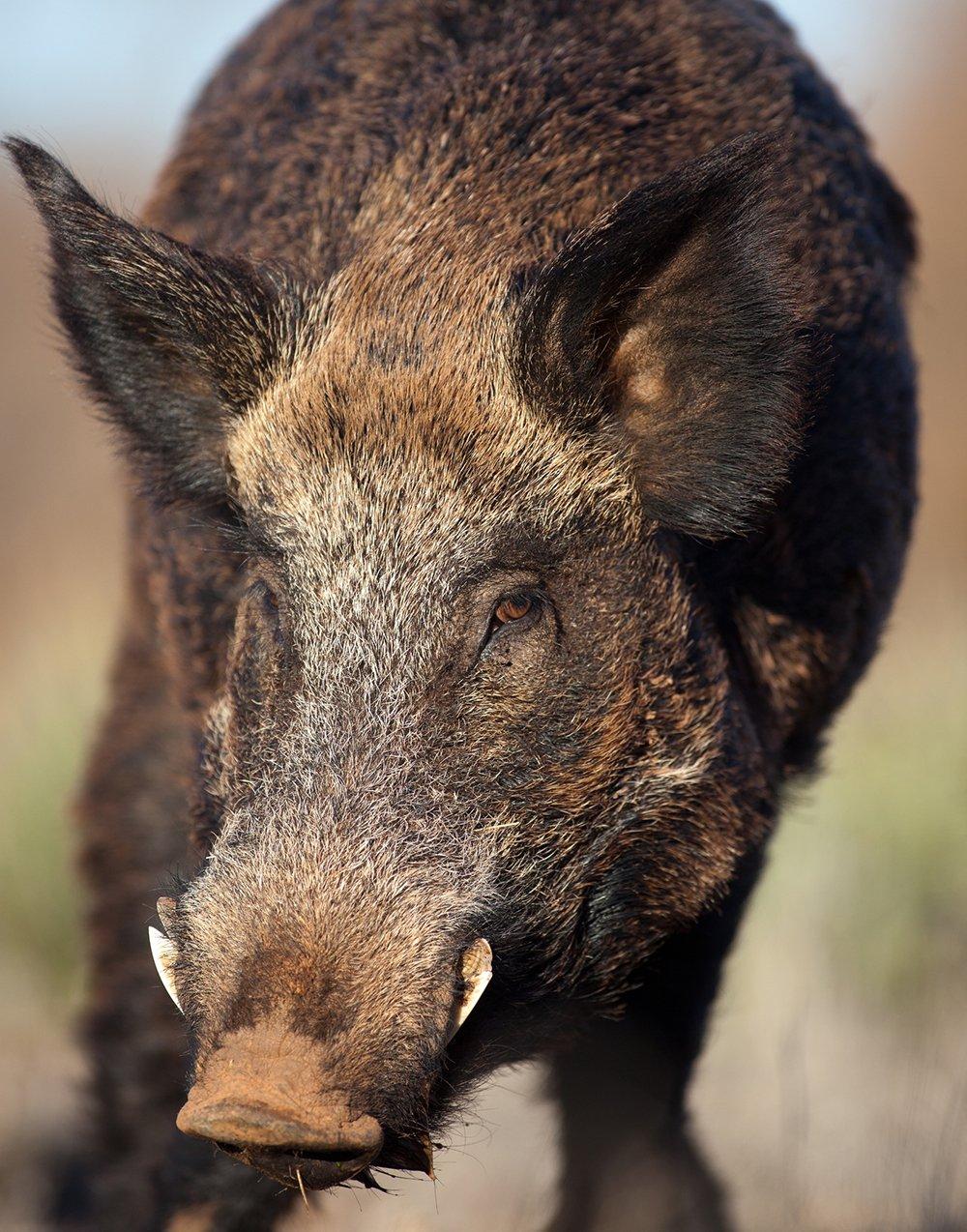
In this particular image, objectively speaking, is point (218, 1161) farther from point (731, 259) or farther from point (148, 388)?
point (731, 259)

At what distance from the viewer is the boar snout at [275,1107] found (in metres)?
2.23

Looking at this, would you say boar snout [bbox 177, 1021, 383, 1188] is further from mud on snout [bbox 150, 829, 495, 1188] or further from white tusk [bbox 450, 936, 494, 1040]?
white tusk [bbox 450, 936, 494, 1040]

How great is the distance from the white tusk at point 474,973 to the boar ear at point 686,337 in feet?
3.41

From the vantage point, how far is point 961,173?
1914 centimetres

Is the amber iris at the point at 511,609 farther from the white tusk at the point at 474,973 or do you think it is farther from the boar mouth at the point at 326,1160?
the boar mouth at the point at 326,1160

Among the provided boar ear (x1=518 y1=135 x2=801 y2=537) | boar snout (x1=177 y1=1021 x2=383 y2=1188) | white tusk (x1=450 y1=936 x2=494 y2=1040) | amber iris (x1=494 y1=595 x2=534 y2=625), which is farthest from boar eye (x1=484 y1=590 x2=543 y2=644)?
boar snout (x1=177 y1=1021 x2=383 y2=1188)

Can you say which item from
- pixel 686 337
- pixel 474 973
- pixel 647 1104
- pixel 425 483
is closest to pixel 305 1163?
pixel 474 973

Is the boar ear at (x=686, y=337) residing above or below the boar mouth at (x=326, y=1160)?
above

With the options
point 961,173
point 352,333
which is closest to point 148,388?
point 352,333

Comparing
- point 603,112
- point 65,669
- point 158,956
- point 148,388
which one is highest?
point 603,112

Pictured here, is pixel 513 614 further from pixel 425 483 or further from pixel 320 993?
pixel 320 993

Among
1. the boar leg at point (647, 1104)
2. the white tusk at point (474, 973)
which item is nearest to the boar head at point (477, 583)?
the white tusk at point (474, 973)

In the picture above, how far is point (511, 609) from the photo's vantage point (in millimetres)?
2951

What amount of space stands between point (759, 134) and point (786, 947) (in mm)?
3897
